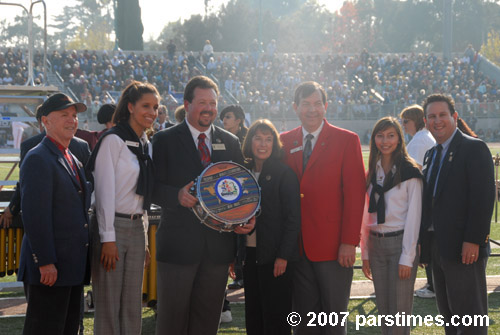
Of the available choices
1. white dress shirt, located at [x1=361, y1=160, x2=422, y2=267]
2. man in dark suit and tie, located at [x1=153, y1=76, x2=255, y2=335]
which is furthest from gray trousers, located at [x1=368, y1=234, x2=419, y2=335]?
man in dark suit and tie, located at [x1=153, y1=76, x2=255, y2=335]

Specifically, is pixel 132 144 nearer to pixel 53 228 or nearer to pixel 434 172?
pixel 53 228

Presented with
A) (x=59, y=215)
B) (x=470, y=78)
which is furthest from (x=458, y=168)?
(x=470, y=78)

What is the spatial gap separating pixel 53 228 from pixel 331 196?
205cm

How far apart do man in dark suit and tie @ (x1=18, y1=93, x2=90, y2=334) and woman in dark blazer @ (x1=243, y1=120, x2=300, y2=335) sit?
128 centimetres

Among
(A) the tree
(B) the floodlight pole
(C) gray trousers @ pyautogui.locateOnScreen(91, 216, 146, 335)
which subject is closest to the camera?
(C) gray trousers @ pyautogui.locateOnScreen(91, 216, 146, 335)

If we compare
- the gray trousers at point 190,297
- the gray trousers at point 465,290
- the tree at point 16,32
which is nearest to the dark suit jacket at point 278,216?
the gray trousers at point 190,297

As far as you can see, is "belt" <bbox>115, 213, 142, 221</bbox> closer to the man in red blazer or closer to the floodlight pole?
the man in red blazer

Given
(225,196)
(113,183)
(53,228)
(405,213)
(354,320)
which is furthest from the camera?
(354,320)

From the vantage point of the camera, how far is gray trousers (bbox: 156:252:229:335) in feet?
14.6

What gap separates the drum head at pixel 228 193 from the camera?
165 inches

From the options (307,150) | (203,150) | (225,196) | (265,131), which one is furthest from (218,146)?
(307,150)

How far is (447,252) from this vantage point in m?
4.72

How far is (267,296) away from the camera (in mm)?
4668

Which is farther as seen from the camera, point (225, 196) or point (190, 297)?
point (190, 297)
